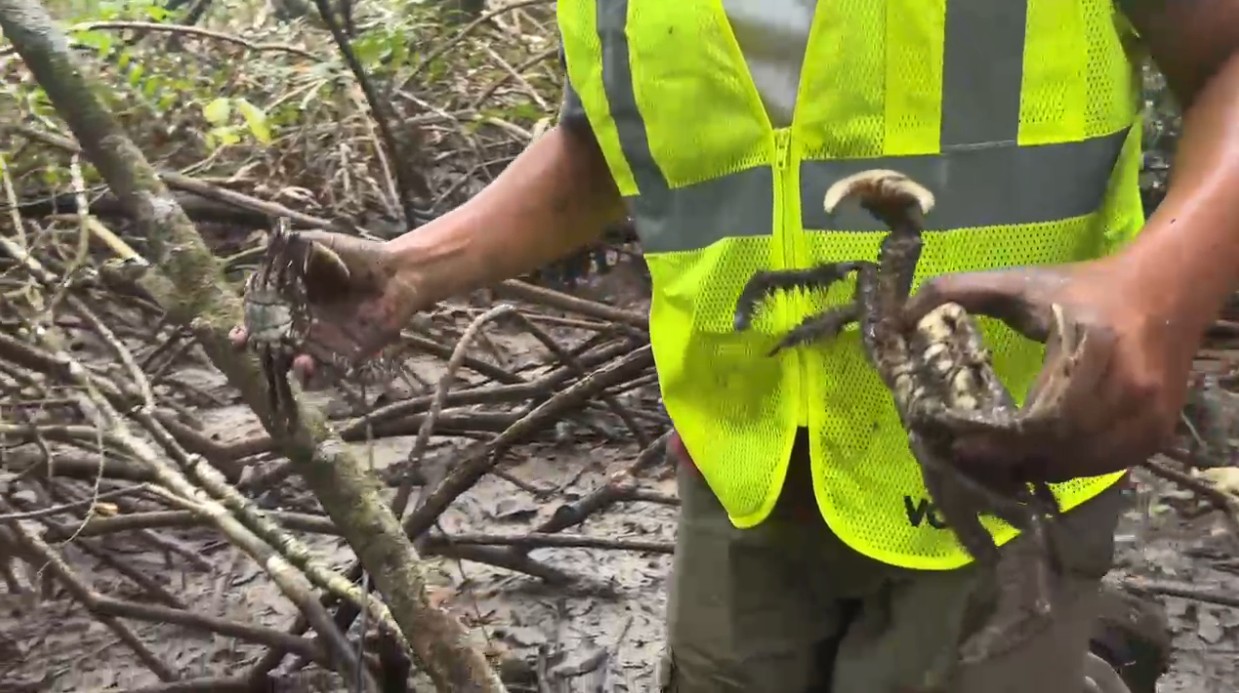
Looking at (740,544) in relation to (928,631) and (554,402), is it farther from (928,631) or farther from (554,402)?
(554,402)

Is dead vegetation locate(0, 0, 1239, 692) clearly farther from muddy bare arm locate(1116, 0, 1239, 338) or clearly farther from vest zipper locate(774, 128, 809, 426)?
muddy bare arm locate(1116, 0, 1239, 338)

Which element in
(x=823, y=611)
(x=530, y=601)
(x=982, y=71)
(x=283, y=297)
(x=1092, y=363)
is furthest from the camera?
(x=530, y=601)

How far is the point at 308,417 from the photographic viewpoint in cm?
107

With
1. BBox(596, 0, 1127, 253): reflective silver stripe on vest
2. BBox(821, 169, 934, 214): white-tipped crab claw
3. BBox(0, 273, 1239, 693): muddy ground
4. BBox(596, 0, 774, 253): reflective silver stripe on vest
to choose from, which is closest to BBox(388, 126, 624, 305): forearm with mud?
BBox(596, 0, 774, 253): reflective silver stripe on vest

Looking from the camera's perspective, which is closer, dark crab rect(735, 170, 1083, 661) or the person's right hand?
dark crab rect(735, 170, 1083, 661)

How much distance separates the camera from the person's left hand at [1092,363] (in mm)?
595

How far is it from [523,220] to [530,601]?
118 centimetres

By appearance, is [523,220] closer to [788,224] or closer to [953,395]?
[788,224]

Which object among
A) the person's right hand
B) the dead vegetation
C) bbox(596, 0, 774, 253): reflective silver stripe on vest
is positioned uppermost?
bbox(596, 0, 774, 253): reflective silver stripe on vest

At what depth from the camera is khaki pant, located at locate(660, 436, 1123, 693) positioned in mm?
955

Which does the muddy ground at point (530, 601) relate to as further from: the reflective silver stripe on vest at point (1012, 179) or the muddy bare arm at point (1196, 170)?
the muddy bare arm at point (1196, 170)

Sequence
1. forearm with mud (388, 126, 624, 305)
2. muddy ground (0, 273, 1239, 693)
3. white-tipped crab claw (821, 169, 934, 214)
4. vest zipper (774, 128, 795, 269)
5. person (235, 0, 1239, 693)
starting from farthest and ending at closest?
muddy ground (0, 273, 1239, 693), forearm with mud (388, 126, 624, 305), vest zipper (774, 128, 795, 269), person (235, 0, 1239, 693), white-tipped crab claw (821, 169, 934, 214)

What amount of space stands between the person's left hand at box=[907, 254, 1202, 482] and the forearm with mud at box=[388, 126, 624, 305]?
22.7 inches

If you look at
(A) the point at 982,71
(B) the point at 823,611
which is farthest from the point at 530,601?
(A) the point at 982,71
